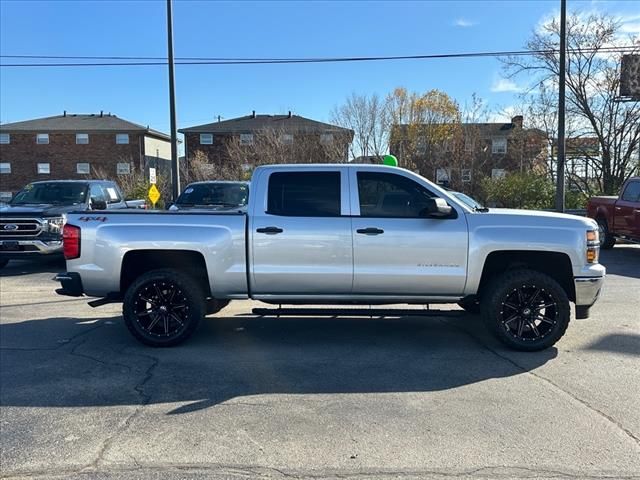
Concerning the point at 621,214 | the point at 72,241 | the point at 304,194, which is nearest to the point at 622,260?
the point at 621,214

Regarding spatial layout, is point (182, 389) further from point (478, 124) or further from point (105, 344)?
point (478, 124)

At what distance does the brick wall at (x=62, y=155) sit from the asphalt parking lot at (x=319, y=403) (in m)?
44.5

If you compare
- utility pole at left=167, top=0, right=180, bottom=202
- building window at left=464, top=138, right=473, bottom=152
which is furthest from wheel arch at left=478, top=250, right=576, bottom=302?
building window at left=464, top=138, right=473, bottom=152

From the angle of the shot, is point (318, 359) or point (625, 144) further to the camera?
point (625, 144)

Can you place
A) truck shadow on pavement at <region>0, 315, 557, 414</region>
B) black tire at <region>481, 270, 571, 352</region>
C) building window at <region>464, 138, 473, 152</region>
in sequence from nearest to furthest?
truck shadow on pavement at <region>0, 315, 557, 414</region> → black tire at <region>481, 270, 571, 352</region> → building window at <region>464, 138, 473, 152</region>

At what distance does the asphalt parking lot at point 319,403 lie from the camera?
3367 mm

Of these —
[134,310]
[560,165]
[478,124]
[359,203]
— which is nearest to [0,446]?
[134,310]

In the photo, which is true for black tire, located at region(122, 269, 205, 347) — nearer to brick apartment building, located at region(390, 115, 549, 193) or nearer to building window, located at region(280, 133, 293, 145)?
brick apartment building, located at region(390, 115, 549, 193)

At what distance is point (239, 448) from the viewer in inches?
140

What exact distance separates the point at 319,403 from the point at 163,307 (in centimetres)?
239

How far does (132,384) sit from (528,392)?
136 inches

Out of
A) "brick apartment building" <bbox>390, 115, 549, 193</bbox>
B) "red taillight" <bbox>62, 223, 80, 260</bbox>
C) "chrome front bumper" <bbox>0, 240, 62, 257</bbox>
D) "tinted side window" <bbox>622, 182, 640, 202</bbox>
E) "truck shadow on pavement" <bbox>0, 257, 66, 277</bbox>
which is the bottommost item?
"truck shadow on pavement" <bbox>0, 257, 66, 277</bbox>

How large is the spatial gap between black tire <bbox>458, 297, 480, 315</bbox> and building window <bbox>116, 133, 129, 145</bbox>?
4699 cm

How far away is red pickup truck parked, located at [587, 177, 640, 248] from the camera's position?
12758 mm
